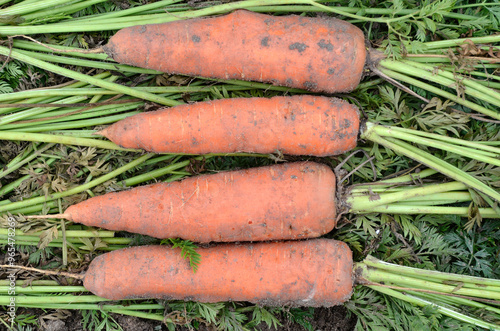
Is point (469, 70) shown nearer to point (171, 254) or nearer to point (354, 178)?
point (354, 178)

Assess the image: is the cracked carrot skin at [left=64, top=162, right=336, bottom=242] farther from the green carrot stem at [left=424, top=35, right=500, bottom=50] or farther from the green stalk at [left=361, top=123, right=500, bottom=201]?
the green carrot stem at [left=424, top=35, right=500, bottom=50]

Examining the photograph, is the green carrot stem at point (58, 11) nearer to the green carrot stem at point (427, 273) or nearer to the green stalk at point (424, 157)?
the green stalk at point (424, 157)

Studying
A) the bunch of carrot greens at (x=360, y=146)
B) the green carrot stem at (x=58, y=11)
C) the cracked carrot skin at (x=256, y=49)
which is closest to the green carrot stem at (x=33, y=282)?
the bunch of carrot greens at (x=360, y=146)

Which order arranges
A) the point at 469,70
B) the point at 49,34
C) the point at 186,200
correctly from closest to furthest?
the point at 469,70
the point at 186,200
the point at 49,34

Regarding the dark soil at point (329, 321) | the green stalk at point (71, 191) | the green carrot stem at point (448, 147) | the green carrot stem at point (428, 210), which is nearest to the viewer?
the green carrot stem at point (448, 147)

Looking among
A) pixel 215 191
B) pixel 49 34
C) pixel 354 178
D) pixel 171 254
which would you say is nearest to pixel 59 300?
pixel 171 254

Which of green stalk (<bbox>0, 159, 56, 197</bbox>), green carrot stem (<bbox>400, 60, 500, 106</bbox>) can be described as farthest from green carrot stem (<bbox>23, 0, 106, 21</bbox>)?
green carrot stem (<bbox>400, 60, 500, 106</bbox>)

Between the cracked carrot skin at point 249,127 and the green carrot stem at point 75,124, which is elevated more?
the green carrot stem at point 75,124
